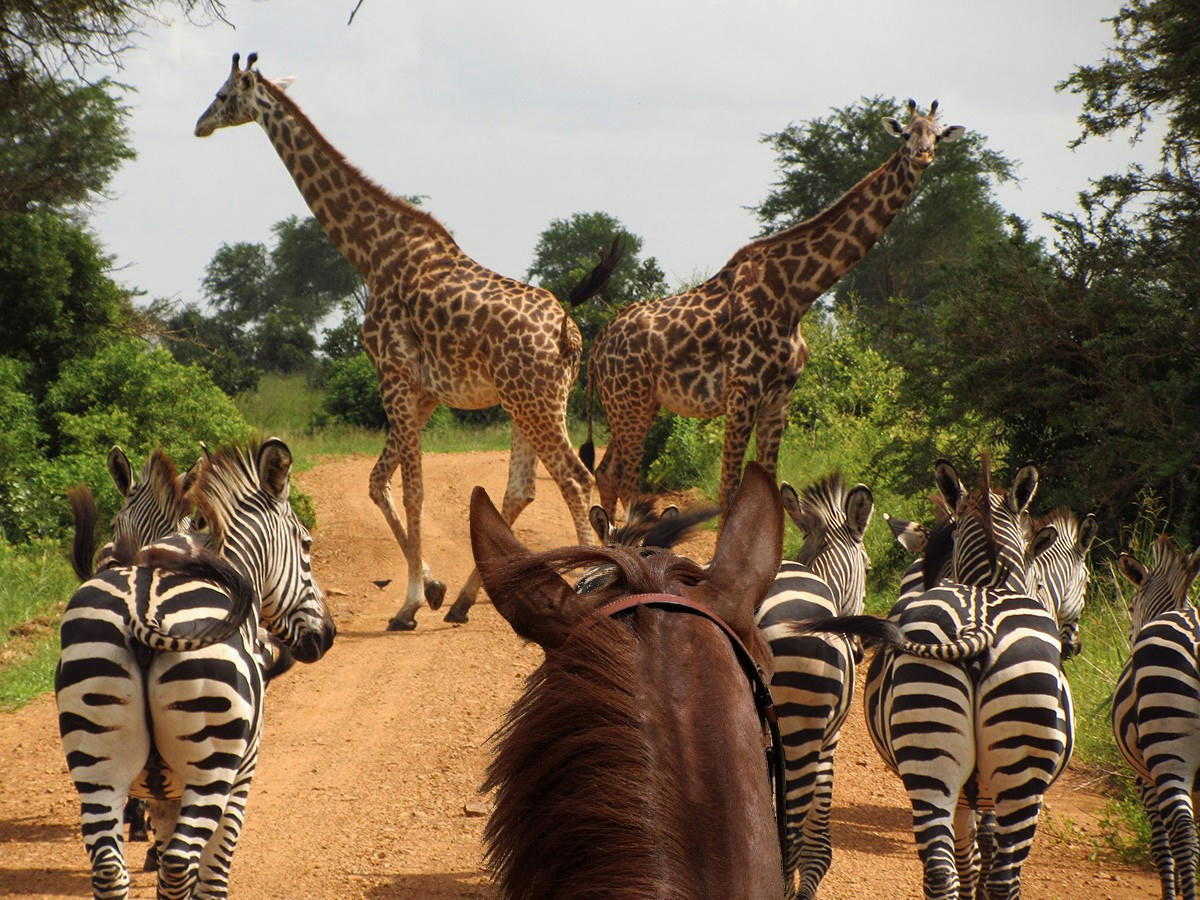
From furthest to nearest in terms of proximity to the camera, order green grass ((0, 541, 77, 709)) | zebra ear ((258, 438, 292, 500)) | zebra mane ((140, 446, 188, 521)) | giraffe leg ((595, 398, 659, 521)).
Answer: giraffe leg ((595, 398, 659, 521)) < green grass ((0, 541, 77, 709)) < zebra mane ((140, 446, 188, 521)) < zebra ear ((258, 438, 292, 500))

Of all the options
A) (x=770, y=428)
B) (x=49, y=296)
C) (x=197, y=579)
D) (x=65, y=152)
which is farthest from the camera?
(x=65, y=152)

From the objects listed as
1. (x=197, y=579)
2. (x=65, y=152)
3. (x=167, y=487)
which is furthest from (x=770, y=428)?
(x=65, y=152)

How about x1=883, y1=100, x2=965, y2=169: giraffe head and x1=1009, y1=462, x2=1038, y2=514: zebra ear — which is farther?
x1=883, y1=100, x2=965, y2=169: giraffe head

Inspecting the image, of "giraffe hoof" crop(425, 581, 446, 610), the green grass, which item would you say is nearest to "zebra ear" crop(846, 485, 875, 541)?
"giraffe hoof" crop(425, 581, 446, 610)

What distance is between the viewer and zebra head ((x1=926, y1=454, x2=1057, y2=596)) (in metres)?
4.86

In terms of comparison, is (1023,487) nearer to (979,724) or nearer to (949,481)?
(949,481)

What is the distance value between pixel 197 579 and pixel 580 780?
252cm

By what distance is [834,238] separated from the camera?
915 cm

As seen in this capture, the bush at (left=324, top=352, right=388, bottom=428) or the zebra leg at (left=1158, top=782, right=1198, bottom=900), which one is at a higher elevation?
the bush at (left=324, top=352, right=388, bottom=428)

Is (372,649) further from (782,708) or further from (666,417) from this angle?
(666,417)

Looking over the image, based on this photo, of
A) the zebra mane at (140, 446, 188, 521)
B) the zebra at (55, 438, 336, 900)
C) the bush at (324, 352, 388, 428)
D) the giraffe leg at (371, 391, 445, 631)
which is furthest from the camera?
the bush at (324, 352, 388, 428)

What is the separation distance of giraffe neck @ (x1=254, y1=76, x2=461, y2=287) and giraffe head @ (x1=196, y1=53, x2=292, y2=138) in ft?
→ 0.24

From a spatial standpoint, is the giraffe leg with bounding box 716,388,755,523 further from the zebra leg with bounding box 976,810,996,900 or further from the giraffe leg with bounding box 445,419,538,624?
the zebra leg with bounding box 976,810,996,900

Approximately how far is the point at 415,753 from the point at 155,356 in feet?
27.1
